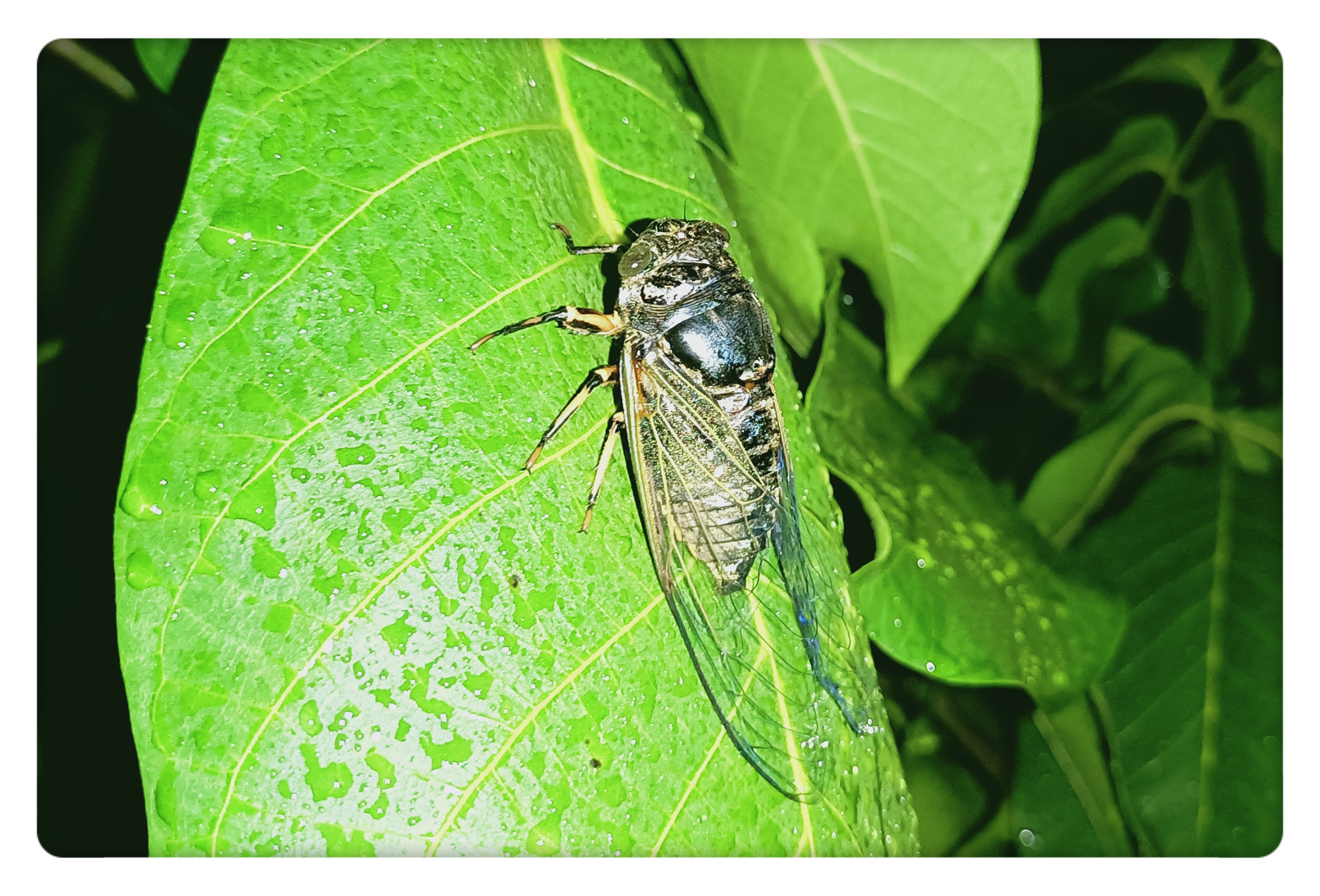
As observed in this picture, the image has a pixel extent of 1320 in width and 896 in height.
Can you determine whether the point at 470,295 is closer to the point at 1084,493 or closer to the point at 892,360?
the point at 892,360

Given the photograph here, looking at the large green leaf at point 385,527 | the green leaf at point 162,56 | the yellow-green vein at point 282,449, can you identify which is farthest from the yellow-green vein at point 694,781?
the green leaf at point 162,56

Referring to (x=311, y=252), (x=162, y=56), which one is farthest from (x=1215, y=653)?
(x=162, y=56)

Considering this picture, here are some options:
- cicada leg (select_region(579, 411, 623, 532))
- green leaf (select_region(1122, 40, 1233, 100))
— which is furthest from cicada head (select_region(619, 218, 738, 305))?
green leaf (select_region(1122, 40, 1233, 100))

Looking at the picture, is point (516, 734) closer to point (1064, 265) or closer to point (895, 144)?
point (895, 144)

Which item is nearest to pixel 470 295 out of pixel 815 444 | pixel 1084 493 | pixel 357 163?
pixel 357 163

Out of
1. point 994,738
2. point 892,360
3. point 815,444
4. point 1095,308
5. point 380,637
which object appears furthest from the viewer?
point 1095,308

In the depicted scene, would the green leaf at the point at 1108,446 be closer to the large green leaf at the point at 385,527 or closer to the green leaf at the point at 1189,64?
the green leaf at the point at 1189,64
